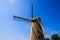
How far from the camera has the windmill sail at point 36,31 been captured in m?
23.9

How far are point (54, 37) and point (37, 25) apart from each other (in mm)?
7836

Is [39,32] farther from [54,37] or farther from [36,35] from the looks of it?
[54,37]

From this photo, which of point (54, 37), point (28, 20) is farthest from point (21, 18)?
point (54, 37)

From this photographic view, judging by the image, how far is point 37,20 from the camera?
82.3ft

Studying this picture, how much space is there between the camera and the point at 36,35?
2406 cm

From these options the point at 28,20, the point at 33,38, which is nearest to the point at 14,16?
the point at 28,20

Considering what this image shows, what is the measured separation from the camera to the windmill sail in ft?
78.3

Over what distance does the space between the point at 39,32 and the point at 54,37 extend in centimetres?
781

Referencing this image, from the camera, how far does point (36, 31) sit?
79.9 feet

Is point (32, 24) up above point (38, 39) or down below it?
above

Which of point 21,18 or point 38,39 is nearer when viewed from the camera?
point 38,39

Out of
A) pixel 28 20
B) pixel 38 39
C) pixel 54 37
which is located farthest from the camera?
pixel 54 37

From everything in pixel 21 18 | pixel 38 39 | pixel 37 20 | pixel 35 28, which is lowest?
pixel 38 39

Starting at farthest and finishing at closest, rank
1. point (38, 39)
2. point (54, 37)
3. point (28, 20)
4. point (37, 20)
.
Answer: point (54, 37) → point (28, 20) → point (37, 20) → point (38, 39)
